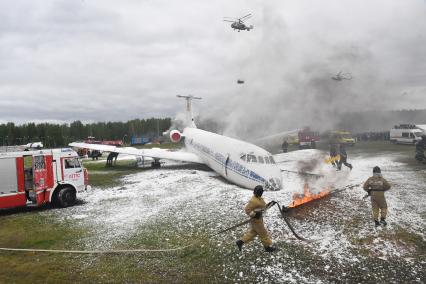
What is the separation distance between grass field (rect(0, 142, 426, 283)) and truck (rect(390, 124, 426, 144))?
3636 cm

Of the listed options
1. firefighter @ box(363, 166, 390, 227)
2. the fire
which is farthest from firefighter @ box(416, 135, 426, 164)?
firefighter @ box(363, 166, 390, 227)

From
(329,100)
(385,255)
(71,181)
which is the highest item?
(329,100)

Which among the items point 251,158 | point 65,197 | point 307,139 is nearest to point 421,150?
point 307,139

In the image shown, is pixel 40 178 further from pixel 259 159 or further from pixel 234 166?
pixel 259 159

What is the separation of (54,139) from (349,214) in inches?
5265

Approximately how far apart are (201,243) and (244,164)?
29.7 ft

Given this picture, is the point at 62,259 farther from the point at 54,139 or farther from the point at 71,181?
the point at 54,139

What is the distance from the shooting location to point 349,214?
1511 cm

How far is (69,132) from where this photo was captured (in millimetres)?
154125

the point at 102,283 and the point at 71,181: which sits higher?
the point at 71,181

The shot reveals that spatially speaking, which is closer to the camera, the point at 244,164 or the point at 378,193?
the point at 378,193

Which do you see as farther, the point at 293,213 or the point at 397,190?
the point at 397,190

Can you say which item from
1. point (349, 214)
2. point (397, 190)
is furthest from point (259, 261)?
point (397, 190)

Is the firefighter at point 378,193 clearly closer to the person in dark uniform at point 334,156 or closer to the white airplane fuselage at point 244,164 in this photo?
the white airplane fuselage at point 244,164
